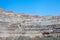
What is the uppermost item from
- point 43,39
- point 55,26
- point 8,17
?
point 8,17

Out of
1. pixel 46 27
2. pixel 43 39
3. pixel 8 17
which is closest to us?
pixel 43 39

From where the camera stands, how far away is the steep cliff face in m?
12.8

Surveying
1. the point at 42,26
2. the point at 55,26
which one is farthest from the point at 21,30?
the point at 55,26

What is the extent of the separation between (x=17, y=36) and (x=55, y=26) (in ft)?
9.20

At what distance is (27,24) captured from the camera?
526 inches

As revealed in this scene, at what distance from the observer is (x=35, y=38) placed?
12.2 meters

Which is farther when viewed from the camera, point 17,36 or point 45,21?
point 45,21

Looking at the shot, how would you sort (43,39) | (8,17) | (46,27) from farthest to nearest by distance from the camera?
(8,17)
(46,27)
(43,39)

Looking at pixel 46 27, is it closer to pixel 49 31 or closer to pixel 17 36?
pixel 49 31

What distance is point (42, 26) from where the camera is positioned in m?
13.1

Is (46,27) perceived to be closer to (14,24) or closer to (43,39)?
(43,39)

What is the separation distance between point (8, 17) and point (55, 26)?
3.93 m

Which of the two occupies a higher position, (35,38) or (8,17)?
(8,17)

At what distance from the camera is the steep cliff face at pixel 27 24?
12.8 meters
